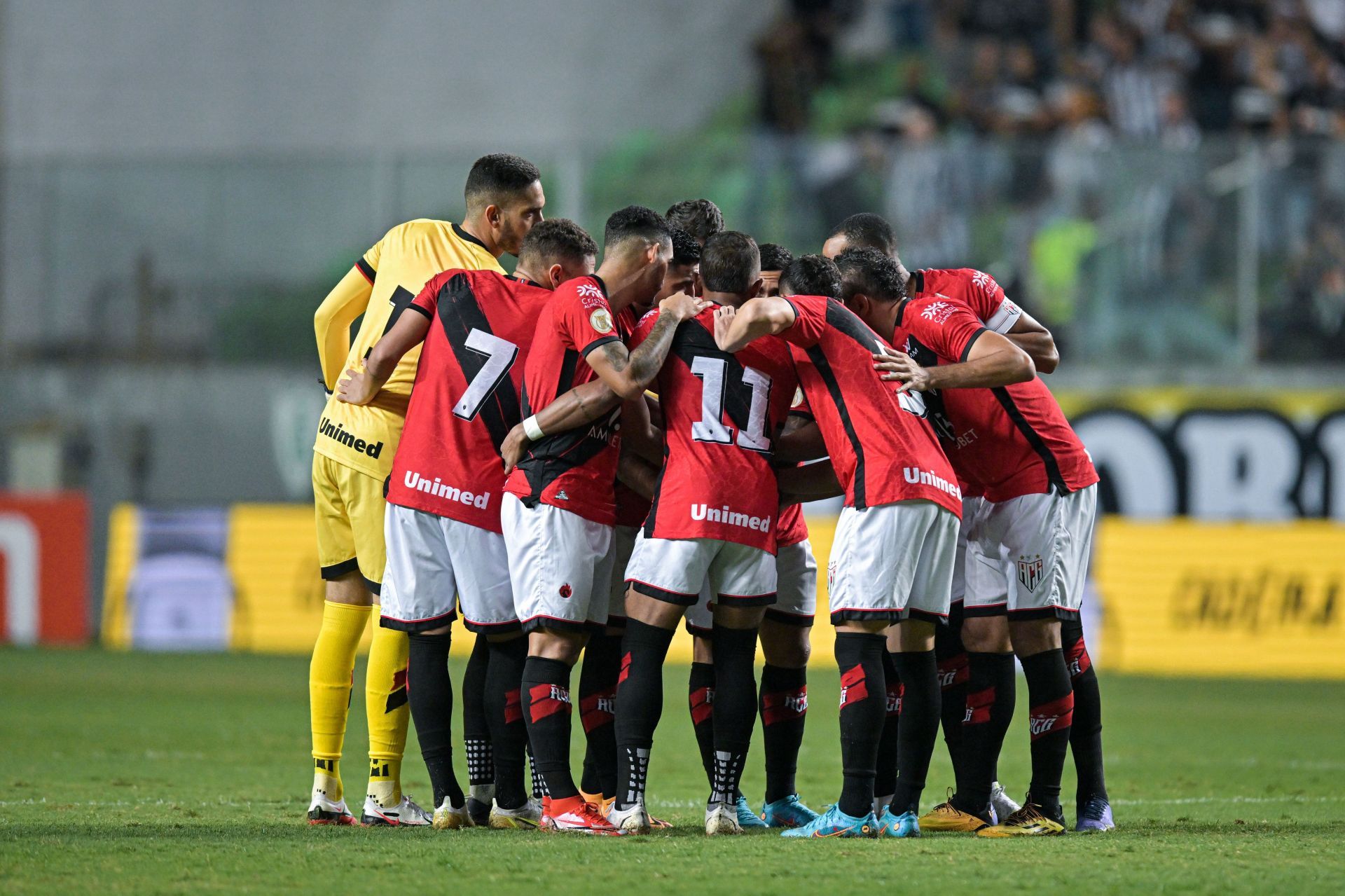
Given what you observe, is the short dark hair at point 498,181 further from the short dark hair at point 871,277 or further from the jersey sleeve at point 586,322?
the short dark hair at point 871,277

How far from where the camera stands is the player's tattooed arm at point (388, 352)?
243 inches

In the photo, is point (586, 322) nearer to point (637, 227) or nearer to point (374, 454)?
point (637, 227)

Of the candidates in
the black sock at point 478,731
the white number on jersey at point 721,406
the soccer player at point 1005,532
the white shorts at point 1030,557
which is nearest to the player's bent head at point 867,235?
the soccer player at point 1005,532

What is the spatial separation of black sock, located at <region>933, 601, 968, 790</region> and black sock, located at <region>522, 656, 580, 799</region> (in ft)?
5.00

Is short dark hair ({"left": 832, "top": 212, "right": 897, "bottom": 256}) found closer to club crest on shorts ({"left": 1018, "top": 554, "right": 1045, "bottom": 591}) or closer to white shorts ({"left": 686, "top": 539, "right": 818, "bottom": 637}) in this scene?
white shorts ({"left": 686, "top": 539, "right": 818, "bottom": 637})

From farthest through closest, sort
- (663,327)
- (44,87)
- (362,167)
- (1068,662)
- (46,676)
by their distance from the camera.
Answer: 1. (44,87)
2. (362,167)
3. (46,676)
4. (1068,662)
5. (663,327)

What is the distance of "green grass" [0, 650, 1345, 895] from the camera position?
191 inches

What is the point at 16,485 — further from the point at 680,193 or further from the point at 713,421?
the point at 713,421

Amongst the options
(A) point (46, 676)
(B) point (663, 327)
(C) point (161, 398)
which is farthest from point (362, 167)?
(B) point (663, 327)

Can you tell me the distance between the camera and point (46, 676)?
42.9ft

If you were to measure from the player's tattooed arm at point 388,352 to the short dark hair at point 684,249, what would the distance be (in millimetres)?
1003

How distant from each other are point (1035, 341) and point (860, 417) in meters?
0.96

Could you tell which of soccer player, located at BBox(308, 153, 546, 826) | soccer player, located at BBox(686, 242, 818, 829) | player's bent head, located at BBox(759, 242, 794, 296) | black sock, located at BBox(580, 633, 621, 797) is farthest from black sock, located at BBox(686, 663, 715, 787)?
player's bent head, located at BBox(759, 242, 794, 296)

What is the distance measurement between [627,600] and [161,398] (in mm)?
13459
